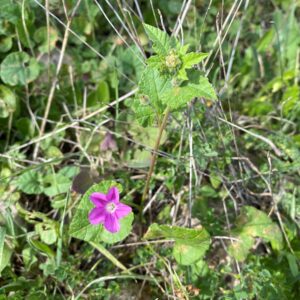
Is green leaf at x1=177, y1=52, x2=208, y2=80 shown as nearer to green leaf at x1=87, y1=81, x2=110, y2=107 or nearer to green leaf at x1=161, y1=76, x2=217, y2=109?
green leaf at x1=161, y1=76, x2=217, y2=109

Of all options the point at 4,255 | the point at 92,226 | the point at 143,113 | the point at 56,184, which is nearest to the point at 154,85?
the point at 143,113

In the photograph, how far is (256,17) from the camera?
8.03ft

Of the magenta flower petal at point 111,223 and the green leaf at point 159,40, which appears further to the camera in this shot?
the magenta flower petal at point 111,223

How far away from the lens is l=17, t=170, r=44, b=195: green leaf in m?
1.81

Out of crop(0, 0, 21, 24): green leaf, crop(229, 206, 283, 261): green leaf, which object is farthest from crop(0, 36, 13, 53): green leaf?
crop(229, 206, 283, 261): green leaf

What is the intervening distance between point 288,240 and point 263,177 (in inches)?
9.9

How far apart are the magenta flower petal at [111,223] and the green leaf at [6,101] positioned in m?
0.68

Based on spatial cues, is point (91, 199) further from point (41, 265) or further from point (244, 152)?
point (244, 152)

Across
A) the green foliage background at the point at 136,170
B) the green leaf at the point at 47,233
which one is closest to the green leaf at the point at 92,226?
the green foliage background at the point at 136,170

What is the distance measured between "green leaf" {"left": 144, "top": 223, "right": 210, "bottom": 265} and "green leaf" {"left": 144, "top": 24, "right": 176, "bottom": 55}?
0.55 meters

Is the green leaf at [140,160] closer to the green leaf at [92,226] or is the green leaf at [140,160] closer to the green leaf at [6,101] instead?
the green leaf at [92,226]

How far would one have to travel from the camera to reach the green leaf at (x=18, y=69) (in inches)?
76.5

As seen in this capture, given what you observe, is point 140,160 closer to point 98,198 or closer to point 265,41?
point 98,198

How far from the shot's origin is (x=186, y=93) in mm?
1320
